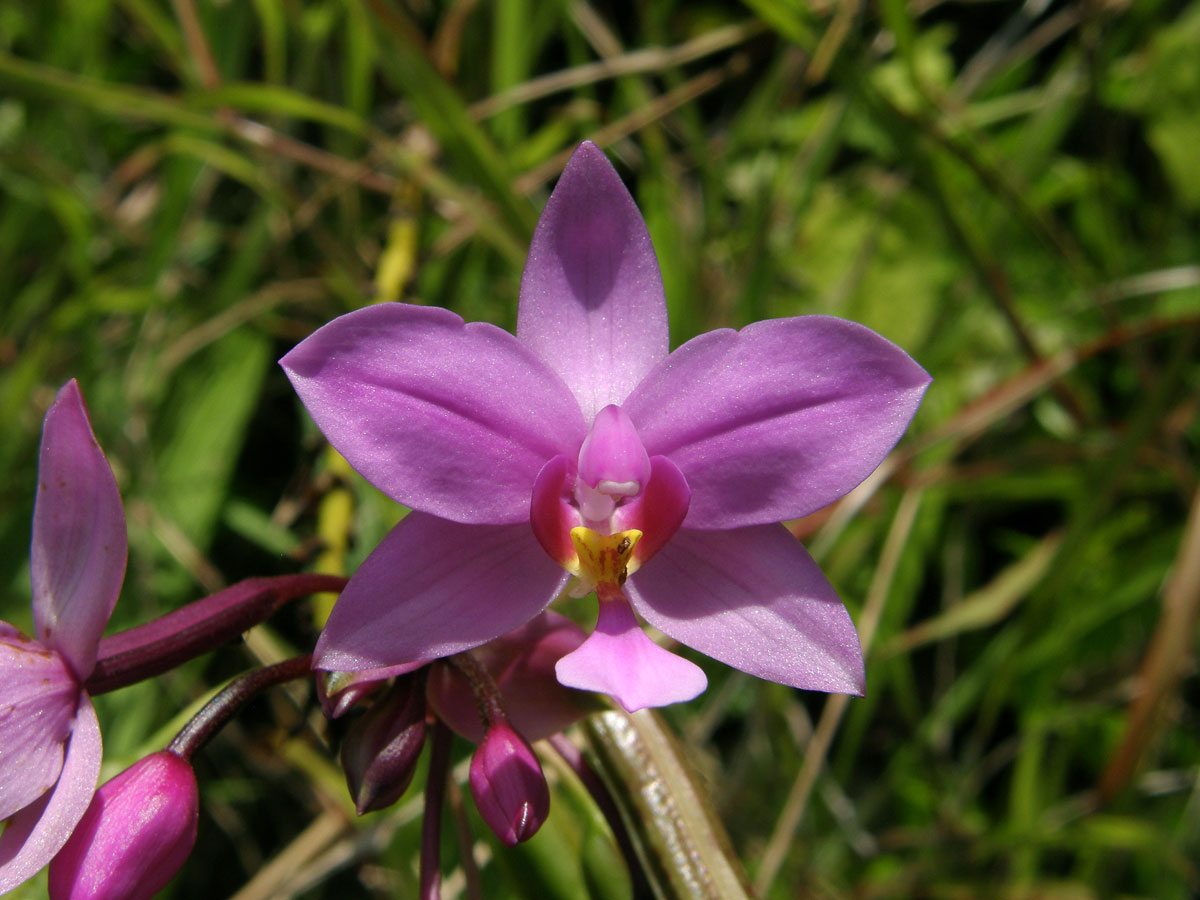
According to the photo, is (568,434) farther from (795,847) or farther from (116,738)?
(795,847)

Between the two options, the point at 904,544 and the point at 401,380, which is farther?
the point at 904,544

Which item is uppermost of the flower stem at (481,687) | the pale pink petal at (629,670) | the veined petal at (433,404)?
the veined petal at (433,404)

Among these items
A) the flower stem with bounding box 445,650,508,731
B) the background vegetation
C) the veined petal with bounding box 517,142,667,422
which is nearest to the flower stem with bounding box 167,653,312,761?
the flower stem with bounding box 445,650,508,731

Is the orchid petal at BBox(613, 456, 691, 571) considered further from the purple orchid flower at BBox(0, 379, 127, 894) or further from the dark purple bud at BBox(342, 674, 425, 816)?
the purple orchid flower at BBox(0, 379, 127, 894)

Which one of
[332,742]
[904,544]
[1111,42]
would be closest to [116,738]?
[332,742]

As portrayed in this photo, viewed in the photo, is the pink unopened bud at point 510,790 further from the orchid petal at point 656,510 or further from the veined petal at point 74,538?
the veined petal at point 74,538

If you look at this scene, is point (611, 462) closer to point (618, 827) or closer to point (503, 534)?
point (503, 534)

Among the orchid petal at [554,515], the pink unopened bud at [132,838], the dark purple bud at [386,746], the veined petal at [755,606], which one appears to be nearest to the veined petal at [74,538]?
the pink unopened bud at [132,838]
